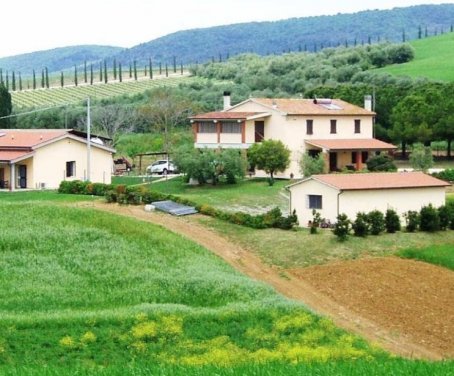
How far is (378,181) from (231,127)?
918 inches

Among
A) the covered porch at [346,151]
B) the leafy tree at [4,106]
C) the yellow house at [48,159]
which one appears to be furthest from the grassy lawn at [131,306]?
the leafy tree at [4,106]

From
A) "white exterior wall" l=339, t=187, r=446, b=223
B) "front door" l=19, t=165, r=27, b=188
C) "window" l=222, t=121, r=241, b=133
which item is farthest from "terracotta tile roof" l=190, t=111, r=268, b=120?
"white exterior wall" l=339, t=187, r=446, b=223

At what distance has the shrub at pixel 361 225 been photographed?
44000 millimetres

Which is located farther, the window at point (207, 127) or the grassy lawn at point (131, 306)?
the window at point (207, 127)

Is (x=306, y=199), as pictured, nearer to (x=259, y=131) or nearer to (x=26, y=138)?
(x=26, y=138)

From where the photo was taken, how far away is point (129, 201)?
49.6 metres

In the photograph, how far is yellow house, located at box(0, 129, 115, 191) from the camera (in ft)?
193

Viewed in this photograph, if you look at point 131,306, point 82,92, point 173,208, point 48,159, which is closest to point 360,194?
point 173,208

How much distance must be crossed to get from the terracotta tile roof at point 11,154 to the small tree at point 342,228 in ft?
72.0

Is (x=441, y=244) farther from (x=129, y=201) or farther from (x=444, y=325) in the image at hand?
(x=129, y=201)

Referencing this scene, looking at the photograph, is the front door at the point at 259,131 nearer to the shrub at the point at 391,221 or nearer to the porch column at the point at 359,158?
the porch column at the point at 359,158

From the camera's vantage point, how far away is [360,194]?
4731 cm

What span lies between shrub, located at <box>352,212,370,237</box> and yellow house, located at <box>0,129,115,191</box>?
71.1 ft

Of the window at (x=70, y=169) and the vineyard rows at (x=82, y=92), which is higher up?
the vineyard rows at (x=82, y=92)
